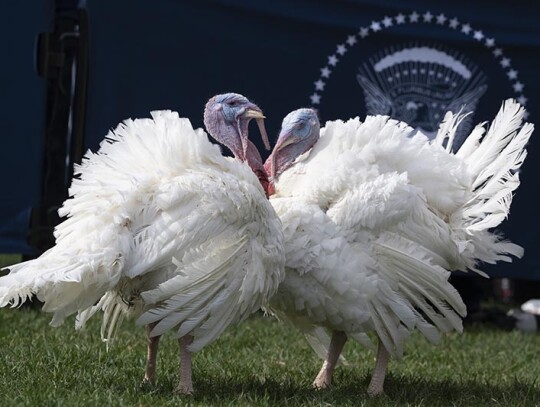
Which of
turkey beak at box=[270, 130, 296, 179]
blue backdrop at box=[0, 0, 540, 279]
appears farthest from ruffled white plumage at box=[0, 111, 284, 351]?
blue backdrop at box=[0, 0, 540, 279]

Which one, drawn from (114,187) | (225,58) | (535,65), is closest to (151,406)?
(114,187)

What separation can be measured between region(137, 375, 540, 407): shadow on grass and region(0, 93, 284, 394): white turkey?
0.24 m

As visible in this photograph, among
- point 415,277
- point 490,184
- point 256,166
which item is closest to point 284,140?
point 256,166

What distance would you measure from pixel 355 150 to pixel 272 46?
8.28ft

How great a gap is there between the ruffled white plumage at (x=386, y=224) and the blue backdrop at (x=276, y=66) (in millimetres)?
2035

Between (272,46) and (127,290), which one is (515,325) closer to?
(272,46)

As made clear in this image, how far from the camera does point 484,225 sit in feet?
19.1

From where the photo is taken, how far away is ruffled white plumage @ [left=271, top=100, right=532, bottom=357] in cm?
537

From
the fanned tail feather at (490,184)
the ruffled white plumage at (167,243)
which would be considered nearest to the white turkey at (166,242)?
the ruffled white plumage at (167,243)

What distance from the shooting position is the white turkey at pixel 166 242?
486 centimetres

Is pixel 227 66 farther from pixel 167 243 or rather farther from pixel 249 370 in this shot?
pixel 167 243

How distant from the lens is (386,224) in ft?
18.2

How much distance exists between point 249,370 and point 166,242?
1471mm

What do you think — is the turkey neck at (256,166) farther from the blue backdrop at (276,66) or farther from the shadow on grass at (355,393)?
the blue backdrop at (276,66)
